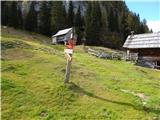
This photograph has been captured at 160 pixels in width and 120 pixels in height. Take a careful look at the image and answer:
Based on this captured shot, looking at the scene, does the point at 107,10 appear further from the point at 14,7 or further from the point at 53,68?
the point at 53,68

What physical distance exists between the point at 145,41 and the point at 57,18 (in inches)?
1878

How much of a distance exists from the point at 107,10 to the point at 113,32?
19104 mm

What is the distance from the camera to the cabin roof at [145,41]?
4803cm

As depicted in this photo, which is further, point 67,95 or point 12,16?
point 12,16

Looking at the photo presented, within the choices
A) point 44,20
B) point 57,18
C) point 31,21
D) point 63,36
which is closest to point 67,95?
point 63,36

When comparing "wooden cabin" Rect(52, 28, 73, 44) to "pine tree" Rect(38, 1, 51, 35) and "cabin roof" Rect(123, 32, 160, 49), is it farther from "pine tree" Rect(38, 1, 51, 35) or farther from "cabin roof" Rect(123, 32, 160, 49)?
"cabin roof" Rect(123, 32, 160, 49)

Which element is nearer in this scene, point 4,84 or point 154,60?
point 4,84

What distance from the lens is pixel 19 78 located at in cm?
1845

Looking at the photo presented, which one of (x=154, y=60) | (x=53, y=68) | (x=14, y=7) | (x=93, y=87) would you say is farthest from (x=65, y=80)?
(x=14, y=7)

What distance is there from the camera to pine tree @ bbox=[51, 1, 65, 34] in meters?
92.9

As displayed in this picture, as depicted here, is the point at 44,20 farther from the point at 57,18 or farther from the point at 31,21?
the point at 57,18

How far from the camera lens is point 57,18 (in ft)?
307

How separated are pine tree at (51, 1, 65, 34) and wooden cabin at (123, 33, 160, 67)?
42.6 m

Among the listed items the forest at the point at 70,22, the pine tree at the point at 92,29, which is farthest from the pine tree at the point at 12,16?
the pine tree at the point at 92,29
